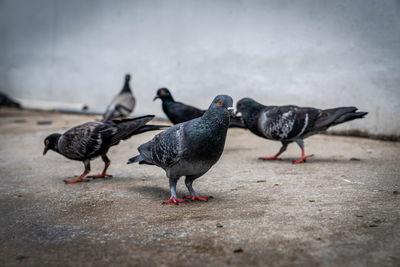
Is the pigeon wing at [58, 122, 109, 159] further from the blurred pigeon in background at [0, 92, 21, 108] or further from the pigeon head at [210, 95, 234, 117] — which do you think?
the blurred pigeon in background at [0, 92, 21, 108]

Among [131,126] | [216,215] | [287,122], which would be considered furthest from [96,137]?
[287,122]

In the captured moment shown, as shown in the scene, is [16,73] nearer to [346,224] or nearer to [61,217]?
[61,217]

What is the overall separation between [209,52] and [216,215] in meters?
5.79

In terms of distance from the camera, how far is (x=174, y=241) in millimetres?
2625

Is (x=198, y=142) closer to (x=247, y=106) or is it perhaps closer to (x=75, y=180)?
(x=75, y=180)

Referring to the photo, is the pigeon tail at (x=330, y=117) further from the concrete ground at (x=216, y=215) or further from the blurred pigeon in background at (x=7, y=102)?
the blurred pigeon in background at (x=7, y=102)

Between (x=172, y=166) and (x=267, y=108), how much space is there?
2358 mm

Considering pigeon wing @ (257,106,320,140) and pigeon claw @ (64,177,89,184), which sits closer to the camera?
pigeon claw @ (64,177,89,184)

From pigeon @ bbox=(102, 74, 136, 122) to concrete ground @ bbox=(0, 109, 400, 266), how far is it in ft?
9.14

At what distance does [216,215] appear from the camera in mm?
3131

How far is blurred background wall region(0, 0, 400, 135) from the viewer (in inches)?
258

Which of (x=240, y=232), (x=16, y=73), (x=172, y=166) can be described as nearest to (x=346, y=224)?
(x=240, y=232)

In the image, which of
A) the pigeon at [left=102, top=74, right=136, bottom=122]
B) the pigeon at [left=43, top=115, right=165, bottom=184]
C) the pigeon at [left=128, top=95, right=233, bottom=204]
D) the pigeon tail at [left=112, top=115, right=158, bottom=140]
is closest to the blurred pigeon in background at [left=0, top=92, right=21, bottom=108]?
the pigeon at [left=102, top=74, right=136, bottom=122]

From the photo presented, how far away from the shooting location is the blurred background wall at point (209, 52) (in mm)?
6555
